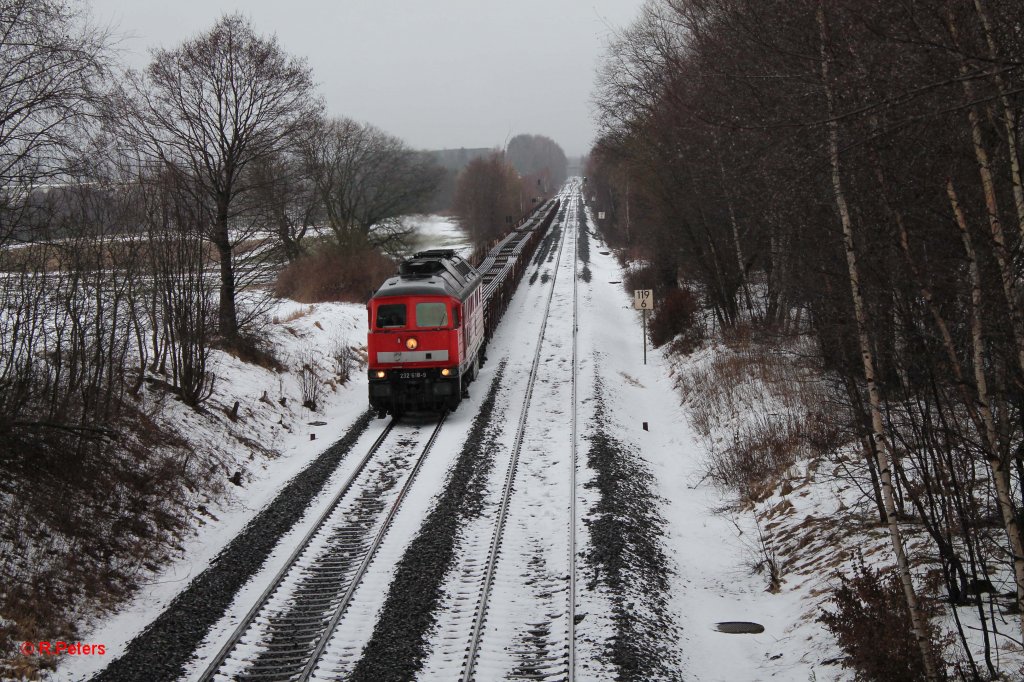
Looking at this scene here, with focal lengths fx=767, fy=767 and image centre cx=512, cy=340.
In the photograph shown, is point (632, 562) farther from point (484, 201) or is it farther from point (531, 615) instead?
point (484, 201)

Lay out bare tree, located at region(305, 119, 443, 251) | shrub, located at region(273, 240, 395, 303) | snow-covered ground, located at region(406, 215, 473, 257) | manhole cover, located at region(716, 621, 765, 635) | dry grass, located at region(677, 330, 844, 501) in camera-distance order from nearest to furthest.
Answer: manhole cover, located at region(716, 621, 765, 635)
dry grass, located at region(677, 330, 844, 501)
shrub, located at region(273, 240, 395, 303)
bare tree, located at region(305, 119, 443, 251)
snow-covered ground, located at region(406, 215, 473, 257)

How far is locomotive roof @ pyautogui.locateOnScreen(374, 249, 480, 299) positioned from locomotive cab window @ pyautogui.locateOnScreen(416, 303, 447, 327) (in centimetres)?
25

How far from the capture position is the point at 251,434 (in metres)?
14.9

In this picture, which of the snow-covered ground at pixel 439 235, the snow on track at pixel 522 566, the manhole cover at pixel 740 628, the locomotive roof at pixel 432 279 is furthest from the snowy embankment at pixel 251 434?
the snow-covered ground at pixel 439 235

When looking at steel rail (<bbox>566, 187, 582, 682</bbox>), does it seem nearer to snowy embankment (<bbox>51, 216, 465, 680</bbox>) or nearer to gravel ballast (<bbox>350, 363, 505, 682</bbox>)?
gravel ballast (<bbox>350, 363, 505, 682</bbox>)

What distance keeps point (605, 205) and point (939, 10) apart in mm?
66152

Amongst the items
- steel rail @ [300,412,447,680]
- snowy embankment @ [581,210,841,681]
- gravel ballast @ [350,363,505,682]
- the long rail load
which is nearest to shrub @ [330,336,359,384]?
the long rail load

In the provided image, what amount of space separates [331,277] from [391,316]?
18627 mm

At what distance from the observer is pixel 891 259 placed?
662cm

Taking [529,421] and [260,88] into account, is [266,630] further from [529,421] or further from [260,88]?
[260,88]

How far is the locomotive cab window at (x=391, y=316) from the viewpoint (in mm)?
15654

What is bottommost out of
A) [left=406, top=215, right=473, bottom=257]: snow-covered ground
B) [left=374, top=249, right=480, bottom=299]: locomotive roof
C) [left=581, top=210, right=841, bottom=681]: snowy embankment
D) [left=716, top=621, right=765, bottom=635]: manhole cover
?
[left=716, top=621, right=765, bottom=635]: manhole cover

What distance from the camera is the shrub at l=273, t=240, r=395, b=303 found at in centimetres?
3277

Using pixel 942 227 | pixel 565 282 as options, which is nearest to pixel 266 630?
pixel 942 227
